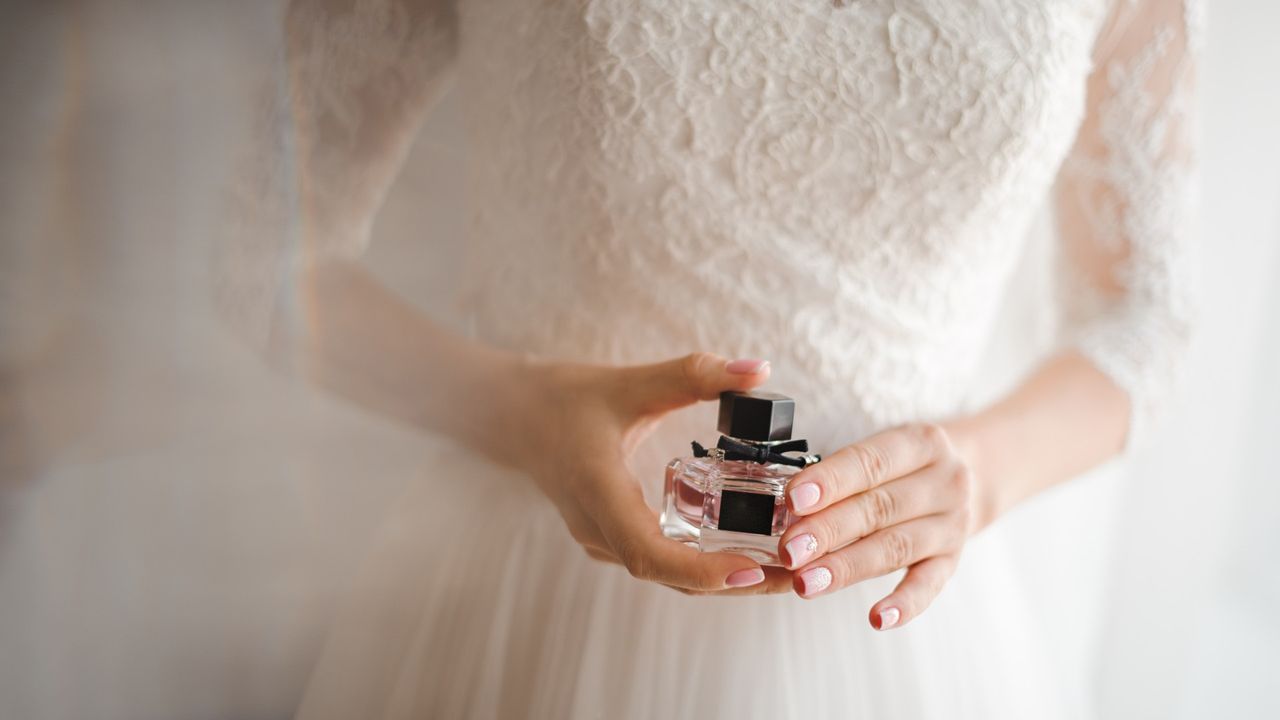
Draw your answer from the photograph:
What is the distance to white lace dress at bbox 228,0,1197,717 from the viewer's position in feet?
1.53

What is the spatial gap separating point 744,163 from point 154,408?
37 centimetres

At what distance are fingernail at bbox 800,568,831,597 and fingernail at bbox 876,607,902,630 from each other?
0.20ft

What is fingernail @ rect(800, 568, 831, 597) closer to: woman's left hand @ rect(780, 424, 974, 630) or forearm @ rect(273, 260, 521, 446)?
woman's left hand @ rect(780, 424, 974, 630)

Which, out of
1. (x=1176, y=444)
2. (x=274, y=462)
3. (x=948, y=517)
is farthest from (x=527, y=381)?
(x=1176, y=444)

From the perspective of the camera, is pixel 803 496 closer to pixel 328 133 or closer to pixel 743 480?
pixel 743 480

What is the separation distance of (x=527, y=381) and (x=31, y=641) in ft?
0.97

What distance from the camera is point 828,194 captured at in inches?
19.7

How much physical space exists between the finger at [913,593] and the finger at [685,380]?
0.15 m

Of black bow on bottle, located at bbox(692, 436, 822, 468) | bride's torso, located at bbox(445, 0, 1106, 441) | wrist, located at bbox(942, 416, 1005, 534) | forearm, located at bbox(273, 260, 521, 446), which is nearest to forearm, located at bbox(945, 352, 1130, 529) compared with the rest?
wrist, located at bbox(942, 416, 1005, 534)

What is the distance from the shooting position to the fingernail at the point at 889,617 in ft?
1.41

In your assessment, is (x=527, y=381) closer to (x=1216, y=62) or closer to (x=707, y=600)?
(x=707, y=600)

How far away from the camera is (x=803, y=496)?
0.37 metres

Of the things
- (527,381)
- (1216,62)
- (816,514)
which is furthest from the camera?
(1216,62)

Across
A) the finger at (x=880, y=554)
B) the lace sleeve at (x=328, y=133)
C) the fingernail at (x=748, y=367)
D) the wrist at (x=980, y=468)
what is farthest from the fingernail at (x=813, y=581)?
the lace sleeve at (x=328, y=133)
